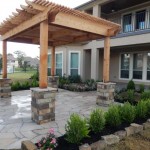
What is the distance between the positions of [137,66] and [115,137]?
36.7 ft

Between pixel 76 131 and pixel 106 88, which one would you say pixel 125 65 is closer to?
pixel 106 88

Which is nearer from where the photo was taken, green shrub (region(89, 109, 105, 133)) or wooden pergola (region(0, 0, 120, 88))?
green shrub (region(89, 109, 105, 133))

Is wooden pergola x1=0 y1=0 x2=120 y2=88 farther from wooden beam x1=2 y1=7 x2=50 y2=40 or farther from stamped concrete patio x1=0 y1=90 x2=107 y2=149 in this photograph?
stamped concrete patio x1=0 y1=90 x2=107 y2=149

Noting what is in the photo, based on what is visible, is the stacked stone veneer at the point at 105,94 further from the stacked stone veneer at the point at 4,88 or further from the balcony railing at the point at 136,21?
the balcony railing at the point at 136,21

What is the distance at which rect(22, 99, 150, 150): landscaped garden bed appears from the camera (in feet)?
11.5

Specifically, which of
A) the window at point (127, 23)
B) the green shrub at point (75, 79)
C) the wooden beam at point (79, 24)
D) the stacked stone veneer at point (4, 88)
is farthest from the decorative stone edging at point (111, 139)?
the window at point (127, 23)

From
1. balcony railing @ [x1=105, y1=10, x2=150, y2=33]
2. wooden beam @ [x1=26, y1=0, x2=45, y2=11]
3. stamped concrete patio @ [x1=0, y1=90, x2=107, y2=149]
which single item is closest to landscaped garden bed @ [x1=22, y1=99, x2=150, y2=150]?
stamped concrete patio @ [x1=0, y1=90, x2=107, y2=149]

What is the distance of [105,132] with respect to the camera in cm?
417

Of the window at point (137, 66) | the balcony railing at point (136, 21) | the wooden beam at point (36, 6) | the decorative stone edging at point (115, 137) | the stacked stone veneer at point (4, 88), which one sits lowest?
the decorative stone edging at point (115, 137)

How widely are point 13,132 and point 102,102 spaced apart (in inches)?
159

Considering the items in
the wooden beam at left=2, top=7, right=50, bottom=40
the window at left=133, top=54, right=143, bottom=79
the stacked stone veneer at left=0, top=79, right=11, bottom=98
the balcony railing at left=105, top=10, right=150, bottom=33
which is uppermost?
the balcony railing at left=105, top=10, right=150, bottom=33

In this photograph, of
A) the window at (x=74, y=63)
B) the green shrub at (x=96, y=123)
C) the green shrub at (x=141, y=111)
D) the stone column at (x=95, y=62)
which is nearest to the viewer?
the green shrub at (x=96, y=123)

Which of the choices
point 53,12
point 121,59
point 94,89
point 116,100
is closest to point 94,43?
point 121,59

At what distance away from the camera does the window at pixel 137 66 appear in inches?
544
